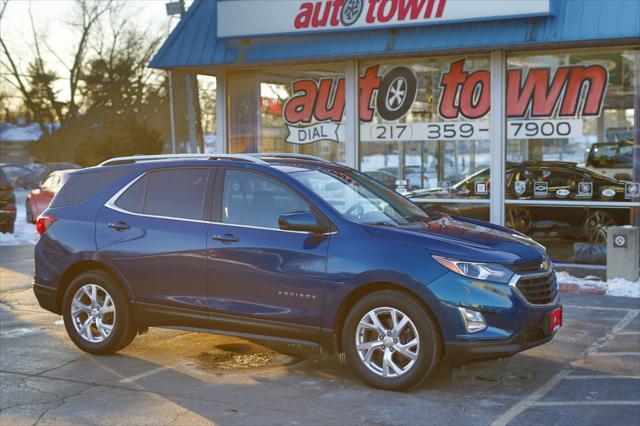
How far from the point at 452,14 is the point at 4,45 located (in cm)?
4806

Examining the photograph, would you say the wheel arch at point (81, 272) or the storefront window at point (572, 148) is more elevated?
the storefront window at point (572, 148)

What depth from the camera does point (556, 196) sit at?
13.5m

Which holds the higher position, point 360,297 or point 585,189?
point 585,189

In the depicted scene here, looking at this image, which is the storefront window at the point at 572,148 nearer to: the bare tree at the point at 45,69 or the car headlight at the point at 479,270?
the car headlight at the point at 479,270

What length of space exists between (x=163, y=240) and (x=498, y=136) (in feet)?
25.0

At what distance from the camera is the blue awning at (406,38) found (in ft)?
39.5

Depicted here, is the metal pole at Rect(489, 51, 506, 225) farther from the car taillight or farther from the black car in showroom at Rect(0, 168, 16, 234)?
the black car in showroom at Rect(0, 168, 16, 234)

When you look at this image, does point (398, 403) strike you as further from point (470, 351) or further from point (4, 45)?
point (4, 45)

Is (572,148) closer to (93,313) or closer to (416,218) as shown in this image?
(416,218)

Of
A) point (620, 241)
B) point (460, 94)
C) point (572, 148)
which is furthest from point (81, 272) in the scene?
point (572, 148)

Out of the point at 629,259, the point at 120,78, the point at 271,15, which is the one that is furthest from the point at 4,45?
the point at 629,259

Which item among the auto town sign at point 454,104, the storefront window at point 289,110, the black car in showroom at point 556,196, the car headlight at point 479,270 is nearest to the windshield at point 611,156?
the black car in showroom at point 556,196

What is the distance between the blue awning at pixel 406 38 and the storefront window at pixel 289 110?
758 millimetres

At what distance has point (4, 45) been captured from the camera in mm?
55156
